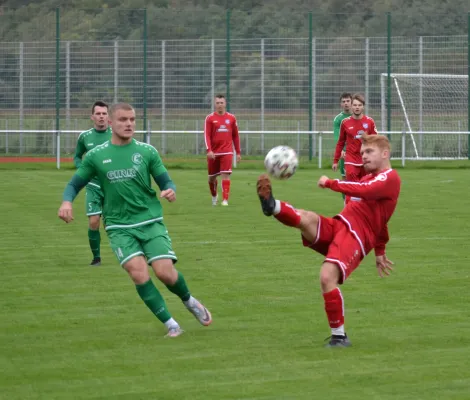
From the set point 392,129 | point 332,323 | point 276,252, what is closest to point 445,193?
point 276,252

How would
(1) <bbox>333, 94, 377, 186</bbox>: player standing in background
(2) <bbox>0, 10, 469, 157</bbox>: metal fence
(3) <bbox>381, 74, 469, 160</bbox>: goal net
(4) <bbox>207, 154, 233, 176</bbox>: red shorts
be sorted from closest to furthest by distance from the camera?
(1) <bbox>333, 94, 377, 186</bbox>: player standing in background
(4) <bbox>207, 154, 233, 176</bbox>: red shorts
(3) <bbox>381, 74, 469, 160</bbox>: goal net
(2) <bbox>0, 10, 469, 157</bbox>: metal fence

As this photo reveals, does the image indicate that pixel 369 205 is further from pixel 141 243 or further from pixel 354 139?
pixel 354 139

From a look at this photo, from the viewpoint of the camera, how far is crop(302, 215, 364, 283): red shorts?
7.22m

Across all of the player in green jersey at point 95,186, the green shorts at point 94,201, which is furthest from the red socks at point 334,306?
the green shorts at point 94,201

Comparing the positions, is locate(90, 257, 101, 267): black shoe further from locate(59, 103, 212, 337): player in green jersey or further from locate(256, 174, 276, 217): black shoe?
locate(256, 174, 276, 217): black shoe

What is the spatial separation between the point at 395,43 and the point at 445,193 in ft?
44.4

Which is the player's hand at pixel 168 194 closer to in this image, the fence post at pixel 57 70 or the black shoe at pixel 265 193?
the black shoe at pixel 265 193

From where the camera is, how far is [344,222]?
24.3 feet

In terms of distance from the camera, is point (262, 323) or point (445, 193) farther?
point (445, 193)

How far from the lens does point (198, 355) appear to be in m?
7.07

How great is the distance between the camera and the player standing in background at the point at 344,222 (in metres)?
7.14

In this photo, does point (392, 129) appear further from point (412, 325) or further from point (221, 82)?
point (412, 325)

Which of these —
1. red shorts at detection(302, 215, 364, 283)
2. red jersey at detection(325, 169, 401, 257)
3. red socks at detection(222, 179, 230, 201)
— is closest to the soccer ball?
red jersey at detection(325, 169, 401, 257)

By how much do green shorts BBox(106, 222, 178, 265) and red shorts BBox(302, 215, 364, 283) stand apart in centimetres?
115
